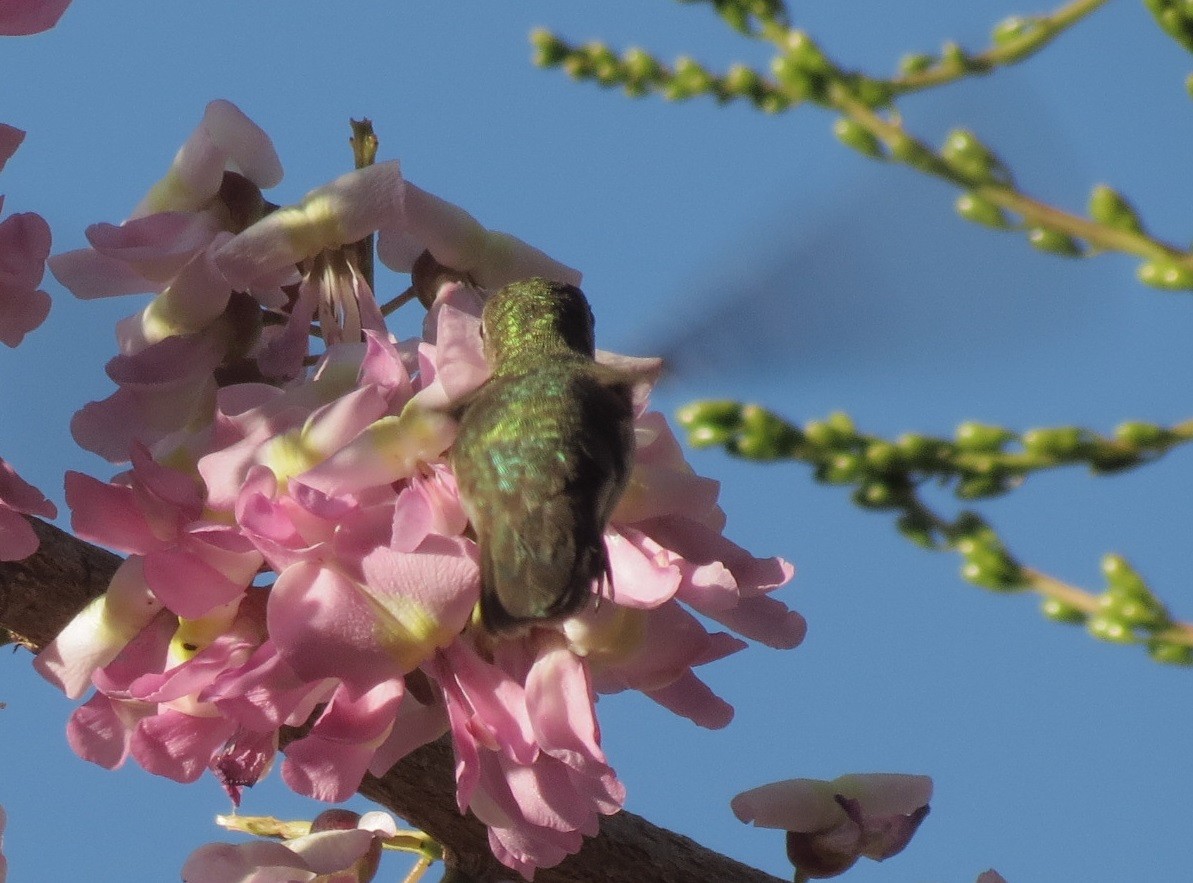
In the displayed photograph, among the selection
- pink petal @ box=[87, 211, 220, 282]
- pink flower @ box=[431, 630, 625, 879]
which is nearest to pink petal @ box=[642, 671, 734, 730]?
pink flower @ box=[431, 630, 625, 879]

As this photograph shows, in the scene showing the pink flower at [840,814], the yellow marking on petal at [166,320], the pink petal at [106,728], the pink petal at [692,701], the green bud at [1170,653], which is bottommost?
the pink petal at [106,728]

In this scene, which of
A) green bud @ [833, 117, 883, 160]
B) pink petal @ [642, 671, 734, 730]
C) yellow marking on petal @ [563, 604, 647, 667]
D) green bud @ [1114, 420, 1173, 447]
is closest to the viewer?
green bud @ [1114, 420, 1173, 447]

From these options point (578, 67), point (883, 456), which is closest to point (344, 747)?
point (883, 456)

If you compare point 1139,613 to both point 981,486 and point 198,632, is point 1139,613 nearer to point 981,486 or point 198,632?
point 981,486

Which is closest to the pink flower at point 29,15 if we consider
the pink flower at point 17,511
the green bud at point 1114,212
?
the pink flower at point 17,511

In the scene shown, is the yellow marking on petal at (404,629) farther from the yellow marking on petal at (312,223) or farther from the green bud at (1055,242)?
the green bud at (1055,242)

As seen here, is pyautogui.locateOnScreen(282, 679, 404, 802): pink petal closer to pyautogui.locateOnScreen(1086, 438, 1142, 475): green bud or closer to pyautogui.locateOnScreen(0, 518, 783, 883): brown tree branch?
pyautogui.locateOnScreen(0, 518, 783, 883): brown tree branch

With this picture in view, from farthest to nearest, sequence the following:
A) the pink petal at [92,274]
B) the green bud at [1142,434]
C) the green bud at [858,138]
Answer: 1. the pink petal at [92,274]
2. the green bud at [858,138]
3. the green bud at [1142,434]

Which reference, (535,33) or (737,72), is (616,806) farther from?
(535,33)
